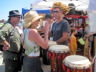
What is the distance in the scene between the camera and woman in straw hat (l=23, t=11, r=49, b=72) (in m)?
1.69

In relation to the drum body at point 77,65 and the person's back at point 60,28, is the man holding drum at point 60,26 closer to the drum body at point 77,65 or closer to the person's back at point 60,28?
the person's back at point 60,28

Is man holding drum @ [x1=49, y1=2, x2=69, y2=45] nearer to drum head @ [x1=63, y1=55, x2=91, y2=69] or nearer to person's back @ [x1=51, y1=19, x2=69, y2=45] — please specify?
person's back @ [x1=51, y1=19, x2=69, y2=45]

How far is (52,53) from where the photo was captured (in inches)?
76.3

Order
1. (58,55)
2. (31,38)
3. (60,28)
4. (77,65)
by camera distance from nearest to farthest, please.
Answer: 1. (77,65)
2. (31,38)
3. (58,55)
4. (60,28)

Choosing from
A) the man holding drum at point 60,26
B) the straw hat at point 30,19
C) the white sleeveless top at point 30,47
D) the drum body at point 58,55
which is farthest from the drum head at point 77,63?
the straw hat at point 30,19

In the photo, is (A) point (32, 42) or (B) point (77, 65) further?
(A) point (32, 42)

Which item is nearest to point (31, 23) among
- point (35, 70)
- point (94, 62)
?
point (35, 70)

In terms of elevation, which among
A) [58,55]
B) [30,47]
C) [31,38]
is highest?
[31,38]

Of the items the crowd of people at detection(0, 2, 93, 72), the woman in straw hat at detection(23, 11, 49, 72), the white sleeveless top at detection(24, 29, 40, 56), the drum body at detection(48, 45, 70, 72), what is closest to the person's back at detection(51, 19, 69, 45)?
the crowd of people at detection(0, 2, 93, 72)

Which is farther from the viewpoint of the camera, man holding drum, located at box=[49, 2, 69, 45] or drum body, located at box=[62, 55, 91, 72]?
man holding drum, located at box=[49, 2, 69, 45]

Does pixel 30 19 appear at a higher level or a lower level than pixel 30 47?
higher

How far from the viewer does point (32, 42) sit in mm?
1749

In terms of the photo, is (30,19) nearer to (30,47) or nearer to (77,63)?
(30,47)

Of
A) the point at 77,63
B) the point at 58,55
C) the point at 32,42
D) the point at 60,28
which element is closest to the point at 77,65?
the point at 77,63
